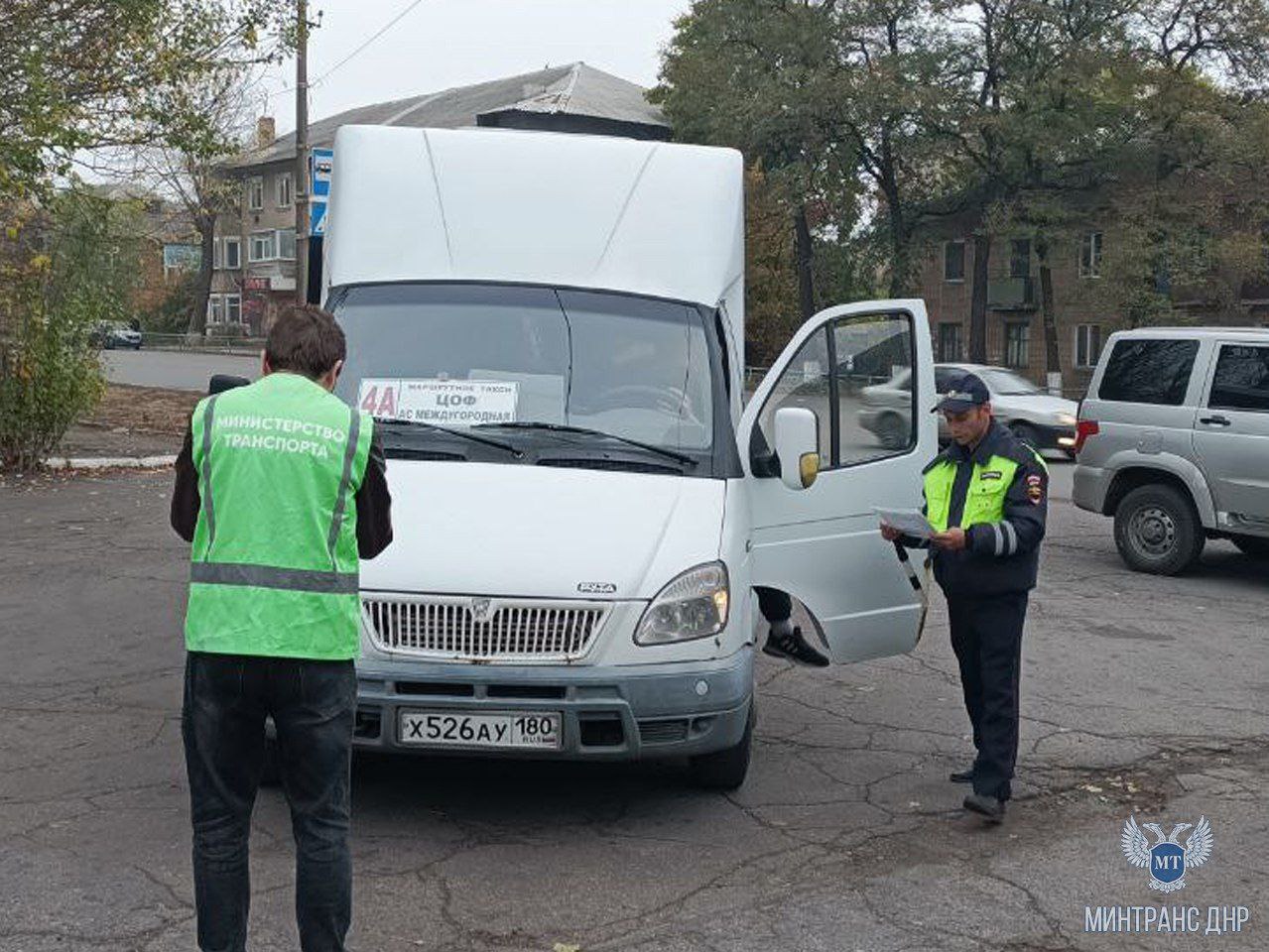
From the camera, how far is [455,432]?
6.10 metres

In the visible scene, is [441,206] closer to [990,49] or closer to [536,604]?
[536,604]

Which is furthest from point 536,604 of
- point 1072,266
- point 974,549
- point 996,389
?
point 1072,266

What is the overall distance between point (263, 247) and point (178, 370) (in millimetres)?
45253

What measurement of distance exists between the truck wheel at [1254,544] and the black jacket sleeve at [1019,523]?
22.5 ft

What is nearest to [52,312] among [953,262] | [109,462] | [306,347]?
[109,462]

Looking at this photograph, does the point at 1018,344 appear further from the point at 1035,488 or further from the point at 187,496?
the point at 187,496

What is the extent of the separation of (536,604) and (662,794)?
48.6 inches

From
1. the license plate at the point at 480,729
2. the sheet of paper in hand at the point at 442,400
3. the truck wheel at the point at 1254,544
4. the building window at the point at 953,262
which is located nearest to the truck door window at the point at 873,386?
the sheet of paper in hand at the point at 442,400

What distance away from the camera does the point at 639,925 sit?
470cm

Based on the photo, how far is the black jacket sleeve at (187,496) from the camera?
12.9ft

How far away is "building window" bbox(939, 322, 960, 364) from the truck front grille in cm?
5628

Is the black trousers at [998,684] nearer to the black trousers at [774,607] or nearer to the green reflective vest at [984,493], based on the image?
the green reflective vest at [984,493]

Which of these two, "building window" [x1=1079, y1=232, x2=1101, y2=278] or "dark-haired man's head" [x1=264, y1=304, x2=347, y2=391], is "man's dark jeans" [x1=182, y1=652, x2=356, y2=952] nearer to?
"dark-haired man's head" [x1=264, y1=304, x2=347, y2=391]

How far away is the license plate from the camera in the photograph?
529 cm
